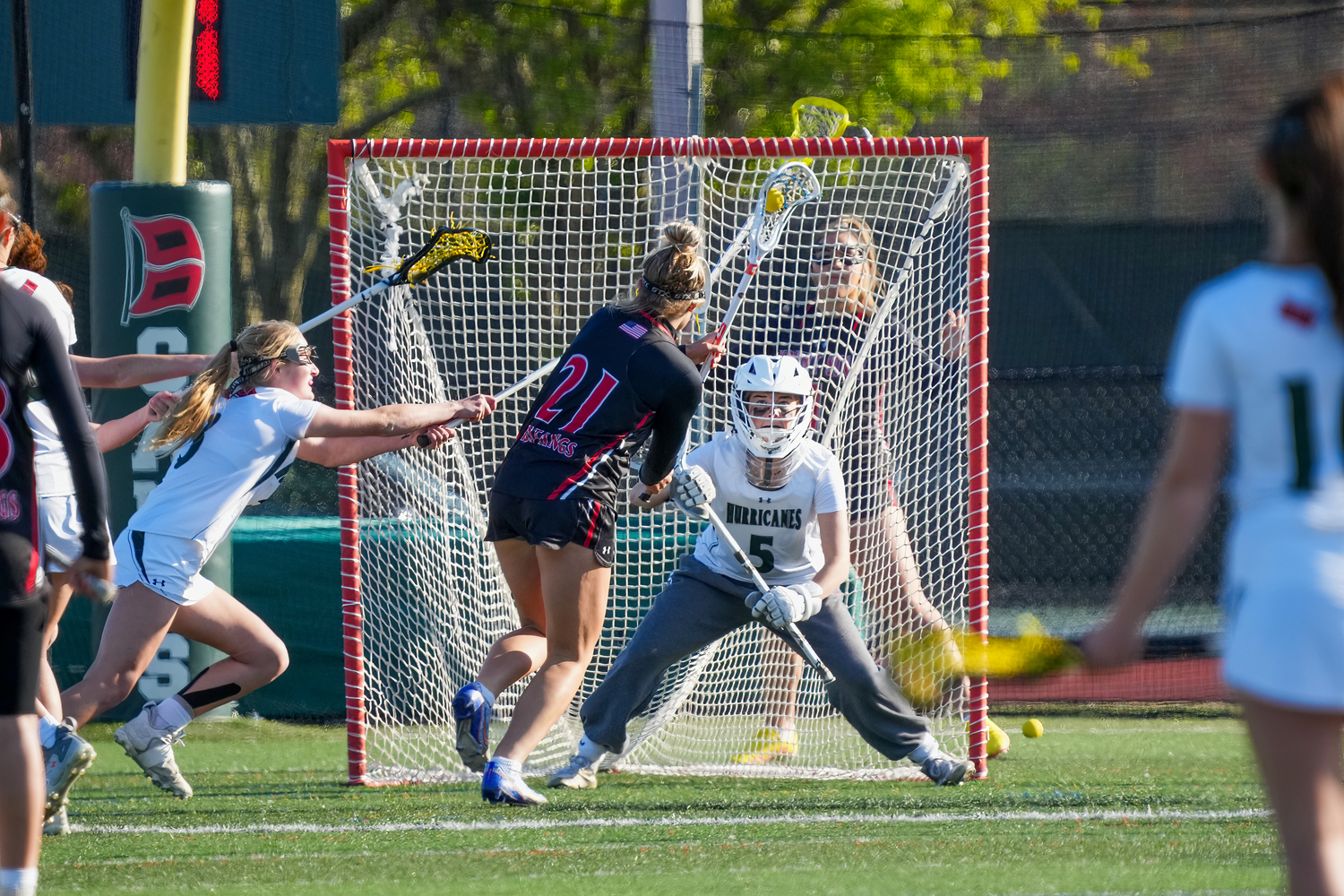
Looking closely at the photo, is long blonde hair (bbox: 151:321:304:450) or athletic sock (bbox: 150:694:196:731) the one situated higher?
long blonde hair (bbox: 151:321:304:450)

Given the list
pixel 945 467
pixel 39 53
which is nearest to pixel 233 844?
pixel 945 467

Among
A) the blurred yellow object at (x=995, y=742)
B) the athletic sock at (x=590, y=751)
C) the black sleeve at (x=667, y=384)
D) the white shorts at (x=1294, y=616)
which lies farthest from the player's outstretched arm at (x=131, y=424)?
the white shorts at (x=1294, y=616)

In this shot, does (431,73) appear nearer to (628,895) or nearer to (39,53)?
(39,53)

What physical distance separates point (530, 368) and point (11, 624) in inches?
161

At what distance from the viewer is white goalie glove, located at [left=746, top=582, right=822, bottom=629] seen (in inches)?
214

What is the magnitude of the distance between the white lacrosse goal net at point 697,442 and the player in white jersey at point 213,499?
498 mm

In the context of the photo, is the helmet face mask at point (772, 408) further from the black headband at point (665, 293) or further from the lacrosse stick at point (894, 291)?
the lacrosse stick at point (894, 291)

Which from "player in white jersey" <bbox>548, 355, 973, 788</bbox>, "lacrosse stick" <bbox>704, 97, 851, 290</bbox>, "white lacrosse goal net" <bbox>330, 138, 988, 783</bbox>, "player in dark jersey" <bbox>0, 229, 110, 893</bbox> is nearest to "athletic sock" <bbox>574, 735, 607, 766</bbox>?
"player in white jersey" <bbox>548, 355, 973, 788</bbox>

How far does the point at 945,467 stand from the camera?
631cm

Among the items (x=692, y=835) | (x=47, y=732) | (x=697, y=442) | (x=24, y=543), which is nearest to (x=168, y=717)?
(x=47, y=732)

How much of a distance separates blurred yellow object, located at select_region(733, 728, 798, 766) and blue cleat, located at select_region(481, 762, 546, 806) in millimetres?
1285

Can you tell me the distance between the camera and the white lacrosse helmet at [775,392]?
5.62m

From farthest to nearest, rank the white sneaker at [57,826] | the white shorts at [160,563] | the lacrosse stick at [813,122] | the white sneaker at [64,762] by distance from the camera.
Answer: the lacrosse stick at [813,122]
the white shorts at [160,563]
the white sneaker at [57,826]
the white sneaker at [64,762]

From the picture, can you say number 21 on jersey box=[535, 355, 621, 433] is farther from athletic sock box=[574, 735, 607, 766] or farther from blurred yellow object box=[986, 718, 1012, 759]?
blurred yellow object box=[986, 718, 1012, 759]
